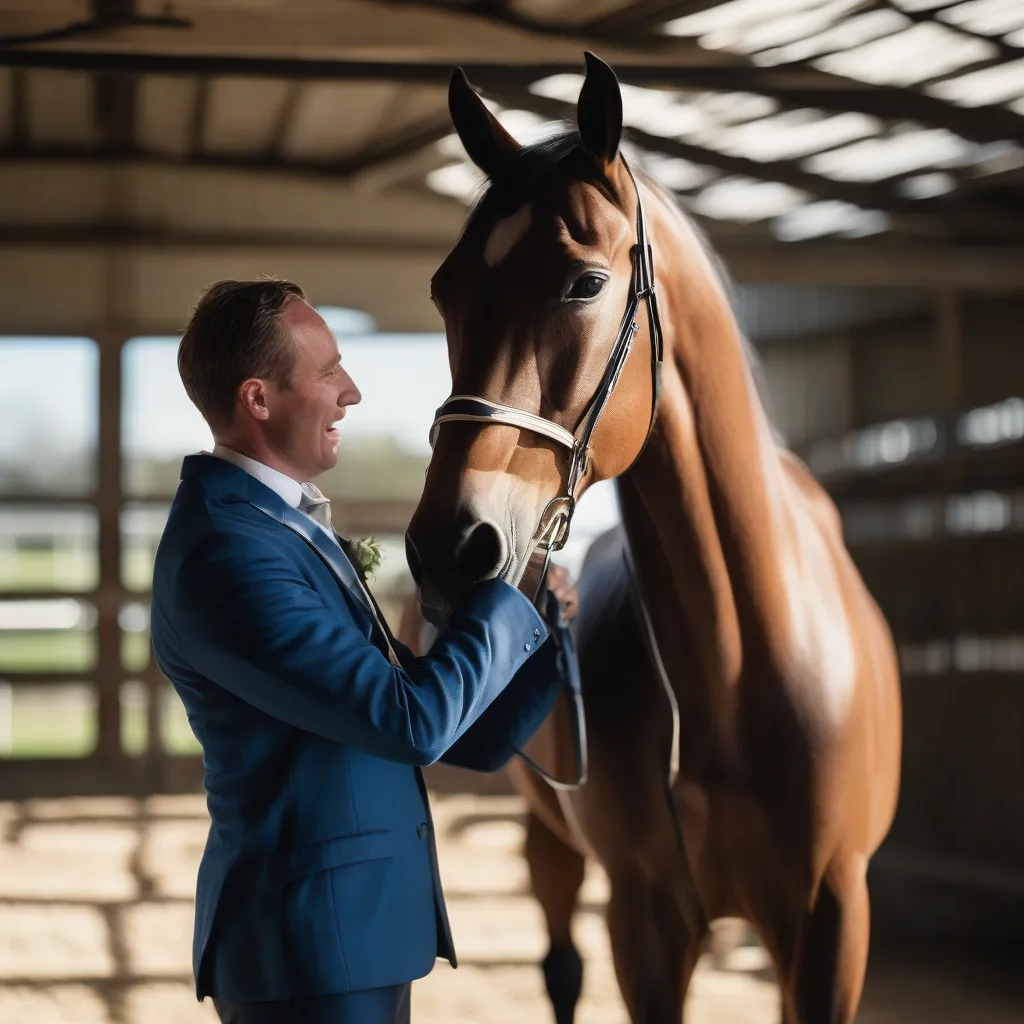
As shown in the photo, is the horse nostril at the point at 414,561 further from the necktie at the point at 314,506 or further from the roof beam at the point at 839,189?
the roof beam at the point at 839,189

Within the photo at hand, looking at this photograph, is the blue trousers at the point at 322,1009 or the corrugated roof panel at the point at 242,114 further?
the corrugated roof panel at the point at 242,114

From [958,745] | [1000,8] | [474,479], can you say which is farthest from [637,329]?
[958,745]

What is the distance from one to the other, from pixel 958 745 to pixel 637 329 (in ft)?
14.5

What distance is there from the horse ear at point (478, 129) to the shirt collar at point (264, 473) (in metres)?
0.58

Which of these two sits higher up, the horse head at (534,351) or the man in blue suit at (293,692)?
the horse head at (534,351)

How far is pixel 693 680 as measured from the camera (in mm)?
1786

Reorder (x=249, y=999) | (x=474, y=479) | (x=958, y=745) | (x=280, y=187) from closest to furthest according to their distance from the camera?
(x=249, y=999) → (x=474, y=479) → (x=958, y=745) → (x=280, y=187)

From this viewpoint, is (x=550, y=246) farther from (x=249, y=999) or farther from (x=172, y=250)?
(x=172, y=250)

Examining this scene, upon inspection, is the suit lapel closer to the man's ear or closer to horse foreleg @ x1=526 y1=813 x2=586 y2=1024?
the man's ear

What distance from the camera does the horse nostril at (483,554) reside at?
1.36 metres

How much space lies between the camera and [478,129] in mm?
1662

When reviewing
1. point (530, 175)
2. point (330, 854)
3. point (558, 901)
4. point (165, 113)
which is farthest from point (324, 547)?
point (165, 113)

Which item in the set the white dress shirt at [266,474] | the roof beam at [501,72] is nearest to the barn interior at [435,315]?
the roof beam at [501,72]

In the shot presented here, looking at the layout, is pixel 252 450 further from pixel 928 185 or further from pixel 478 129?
pixel 928 185
